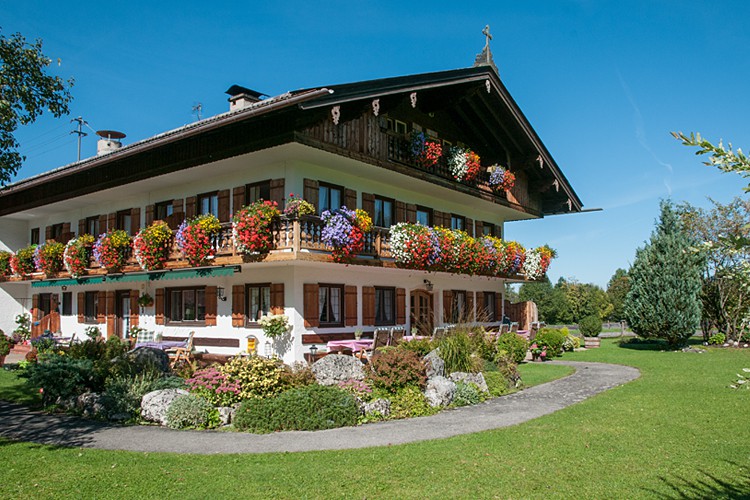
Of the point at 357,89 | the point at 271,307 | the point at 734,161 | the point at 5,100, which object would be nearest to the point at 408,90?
the point at 357,89

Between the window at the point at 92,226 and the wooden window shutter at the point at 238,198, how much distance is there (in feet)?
27.7

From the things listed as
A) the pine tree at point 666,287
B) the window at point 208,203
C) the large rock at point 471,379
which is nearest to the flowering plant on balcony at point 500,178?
the pine tree at point 666,287

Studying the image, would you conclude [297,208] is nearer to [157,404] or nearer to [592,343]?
[157,404]

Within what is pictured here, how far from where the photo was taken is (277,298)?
55.9 ft

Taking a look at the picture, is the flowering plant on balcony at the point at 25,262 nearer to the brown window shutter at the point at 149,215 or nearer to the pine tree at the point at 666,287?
the brown window shutter at the point at 149,215

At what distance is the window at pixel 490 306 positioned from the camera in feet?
85.0

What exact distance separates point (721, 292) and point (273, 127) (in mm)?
24244

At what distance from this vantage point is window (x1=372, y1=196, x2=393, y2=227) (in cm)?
2003

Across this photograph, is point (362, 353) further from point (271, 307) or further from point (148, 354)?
point (148, 354)

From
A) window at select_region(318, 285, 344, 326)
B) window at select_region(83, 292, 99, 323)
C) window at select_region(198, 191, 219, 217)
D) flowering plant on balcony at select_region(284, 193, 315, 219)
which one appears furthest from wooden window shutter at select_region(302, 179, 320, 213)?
window at select_region(83, 292, 99, 323)

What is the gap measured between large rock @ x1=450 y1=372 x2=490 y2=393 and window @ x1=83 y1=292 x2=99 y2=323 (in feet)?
50.5

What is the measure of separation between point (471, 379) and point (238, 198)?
8568 millimetres

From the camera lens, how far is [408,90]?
1753 cm

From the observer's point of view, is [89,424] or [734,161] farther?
[89,424]
